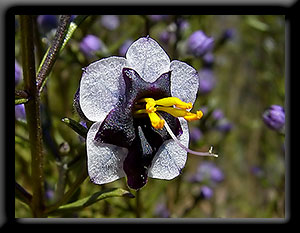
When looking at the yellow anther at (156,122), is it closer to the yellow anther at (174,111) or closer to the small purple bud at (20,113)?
the yellow anther at (174,111)

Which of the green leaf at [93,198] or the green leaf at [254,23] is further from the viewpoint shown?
the green leaf at [254,23]

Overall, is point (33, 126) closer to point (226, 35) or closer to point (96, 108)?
point (96, 108)

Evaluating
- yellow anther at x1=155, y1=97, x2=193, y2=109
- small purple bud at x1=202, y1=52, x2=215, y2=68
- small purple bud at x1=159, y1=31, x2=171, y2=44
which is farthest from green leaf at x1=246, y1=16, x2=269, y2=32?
yellow anther at x1=155, y1=97, x2=193, y2=109

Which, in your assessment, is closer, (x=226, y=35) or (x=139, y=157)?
(x=139, y=157)

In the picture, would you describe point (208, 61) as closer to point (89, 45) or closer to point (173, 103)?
point (89, 45)

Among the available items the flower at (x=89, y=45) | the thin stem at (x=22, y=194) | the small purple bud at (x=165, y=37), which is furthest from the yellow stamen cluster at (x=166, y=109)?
the small purple bud at (x=165, y=37)
